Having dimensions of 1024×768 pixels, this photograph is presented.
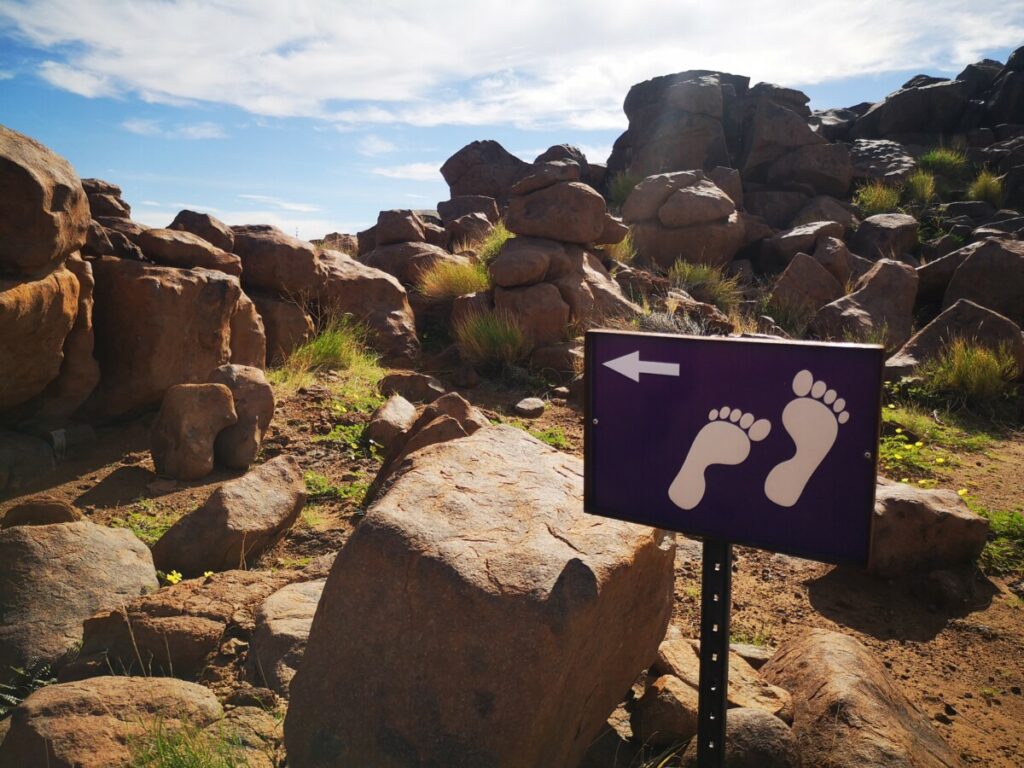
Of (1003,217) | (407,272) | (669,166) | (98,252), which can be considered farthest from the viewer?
(669,166)

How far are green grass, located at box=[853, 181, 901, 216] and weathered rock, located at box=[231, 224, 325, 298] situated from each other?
16.2 metres

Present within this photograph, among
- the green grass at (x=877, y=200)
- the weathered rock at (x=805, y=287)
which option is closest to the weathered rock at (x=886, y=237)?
the green grass at (x=877, y=200)

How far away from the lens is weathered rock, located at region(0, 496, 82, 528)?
13.8 feet

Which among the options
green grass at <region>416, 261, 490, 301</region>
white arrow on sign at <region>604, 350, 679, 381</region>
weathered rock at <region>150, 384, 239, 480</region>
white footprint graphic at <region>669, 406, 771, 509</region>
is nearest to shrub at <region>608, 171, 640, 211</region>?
green grass at <region>416, 261, 490, 301</region>

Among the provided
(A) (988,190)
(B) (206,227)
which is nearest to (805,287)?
(B) (206,227)

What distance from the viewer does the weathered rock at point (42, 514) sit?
4203mm

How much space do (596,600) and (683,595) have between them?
2.48m

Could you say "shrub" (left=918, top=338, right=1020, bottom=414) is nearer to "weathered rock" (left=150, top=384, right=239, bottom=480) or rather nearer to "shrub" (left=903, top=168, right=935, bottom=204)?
"weathered rock" (left=150, top=384, right=239, bottom=480)

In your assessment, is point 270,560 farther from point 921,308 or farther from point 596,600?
point 921,308

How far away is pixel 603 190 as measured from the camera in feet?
81.3

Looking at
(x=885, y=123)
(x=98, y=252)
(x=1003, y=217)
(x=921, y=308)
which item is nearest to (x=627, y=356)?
(x=98, y=252)

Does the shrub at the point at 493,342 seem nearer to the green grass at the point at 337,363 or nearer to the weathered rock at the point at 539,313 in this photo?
the weathered rock at the point at 539,313

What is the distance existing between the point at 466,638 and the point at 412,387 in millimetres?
6264

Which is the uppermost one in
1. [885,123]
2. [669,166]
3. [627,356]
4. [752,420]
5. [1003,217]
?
[885,123]
